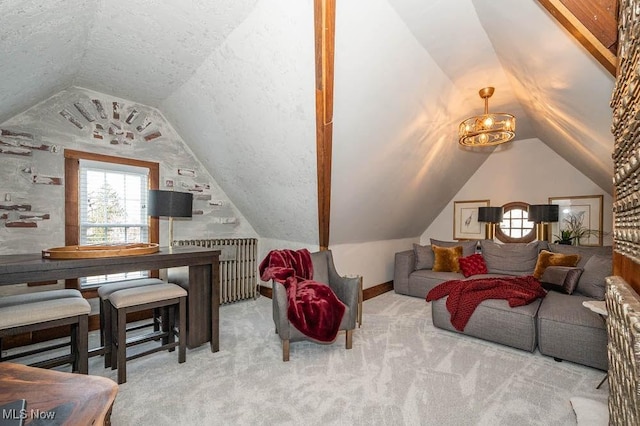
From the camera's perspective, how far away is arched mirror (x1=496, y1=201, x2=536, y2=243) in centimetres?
478

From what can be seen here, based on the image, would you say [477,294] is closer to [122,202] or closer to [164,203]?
[164,203]

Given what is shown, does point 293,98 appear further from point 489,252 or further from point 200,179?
point 489,252

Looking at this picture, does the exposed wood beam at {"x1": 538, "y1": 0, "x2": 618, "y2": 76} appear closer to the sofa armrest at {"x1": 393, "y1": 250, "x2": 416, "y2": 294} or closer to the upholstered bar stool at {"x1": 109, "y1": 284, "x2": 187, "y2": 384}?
the upholstered bar stool at {"x1": 109, "y1": 284, "x2": 187, "y2": 384}

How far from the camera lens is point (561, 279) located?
2922 mm

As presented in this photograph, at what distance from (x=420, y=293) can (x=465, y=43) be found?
3.31 m

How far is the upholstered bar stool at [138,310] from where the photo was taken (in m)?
1.97

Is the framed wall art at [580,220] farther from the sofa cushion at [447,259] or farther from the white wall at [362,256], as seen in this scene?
the white wall at [362,256]

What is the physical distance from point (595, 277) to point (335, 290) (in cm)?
264

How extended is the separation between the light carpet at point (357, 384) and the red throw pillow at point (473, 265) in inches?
58.8

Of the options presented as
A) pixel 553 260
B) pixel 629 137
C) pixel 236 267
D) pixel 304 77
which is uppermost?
pixel 304 77

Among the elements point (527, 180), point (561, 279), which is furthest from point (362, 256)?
point (527, 180)

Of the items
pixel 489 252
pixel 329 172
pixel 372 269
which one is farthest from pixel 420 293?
pixel 329 172

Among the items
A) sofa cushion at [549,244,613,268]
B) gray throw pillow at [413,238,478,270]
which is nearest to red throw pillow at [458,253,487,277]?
gray throw pillow at [413,238,478,270]

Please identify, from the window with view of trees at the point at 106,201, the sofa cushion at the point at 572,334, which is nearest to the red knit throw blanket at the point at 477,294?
the sofa cushion at the point at 572,334
